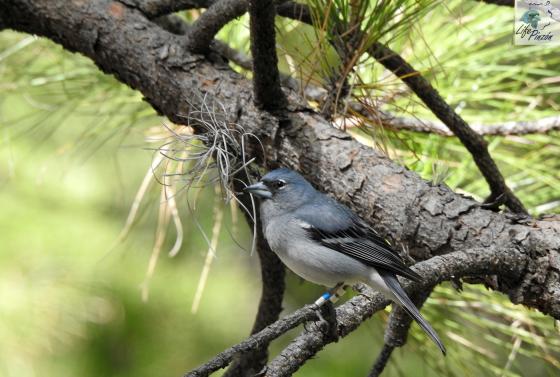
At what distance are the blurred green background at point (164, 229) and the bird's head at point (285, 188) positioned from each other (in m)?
0.37

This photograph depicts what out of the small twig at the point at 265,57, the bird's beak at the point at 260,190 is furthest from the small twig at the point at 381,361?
the small twig at the point at 265,57

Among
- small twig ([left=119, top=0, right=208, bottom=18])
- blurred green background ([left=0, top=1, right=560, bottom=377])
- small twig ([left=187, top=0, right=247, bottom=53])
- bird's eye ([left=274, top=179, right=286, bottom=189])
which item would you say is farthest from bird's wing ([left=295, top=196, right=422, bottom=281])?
small twig ([left=119, top=0, right=208, bottom=18])

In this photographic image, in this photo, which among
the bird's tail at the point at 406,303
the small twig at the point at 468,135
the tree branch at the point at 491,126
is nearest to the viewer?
the bird's tail at the point at 406,303

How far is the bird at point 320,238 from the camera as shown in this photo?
1.93 metres

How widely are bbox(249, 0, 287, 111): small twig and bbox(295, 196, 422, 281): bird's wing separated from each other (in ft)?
1.04

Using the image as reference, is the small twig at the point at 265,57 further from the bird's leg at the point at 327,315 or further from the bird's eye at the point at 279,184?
the bird's leg at the point at 327,315

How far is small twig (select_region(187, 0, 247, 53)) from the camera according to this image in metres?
2.19

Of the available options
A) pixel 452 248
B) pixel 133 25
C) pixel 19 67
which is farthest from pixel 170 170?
pixel 452 248

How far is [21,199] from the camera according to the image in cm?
364

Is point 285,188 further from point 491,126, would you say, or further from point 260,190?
point 491,126

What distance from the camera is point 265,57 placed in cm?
192

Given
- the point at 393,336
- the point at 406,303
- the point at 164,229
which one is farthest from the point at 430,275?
the point at 164,229

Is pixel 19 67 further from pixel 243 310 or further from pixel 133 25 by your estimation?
pixel 243 310

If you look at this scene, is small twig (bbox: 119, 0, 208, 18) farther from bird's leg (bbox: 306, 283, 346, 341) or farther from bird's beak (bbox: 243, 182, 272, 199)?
bird's leg (bbox: 306, 283, 346, 341)
